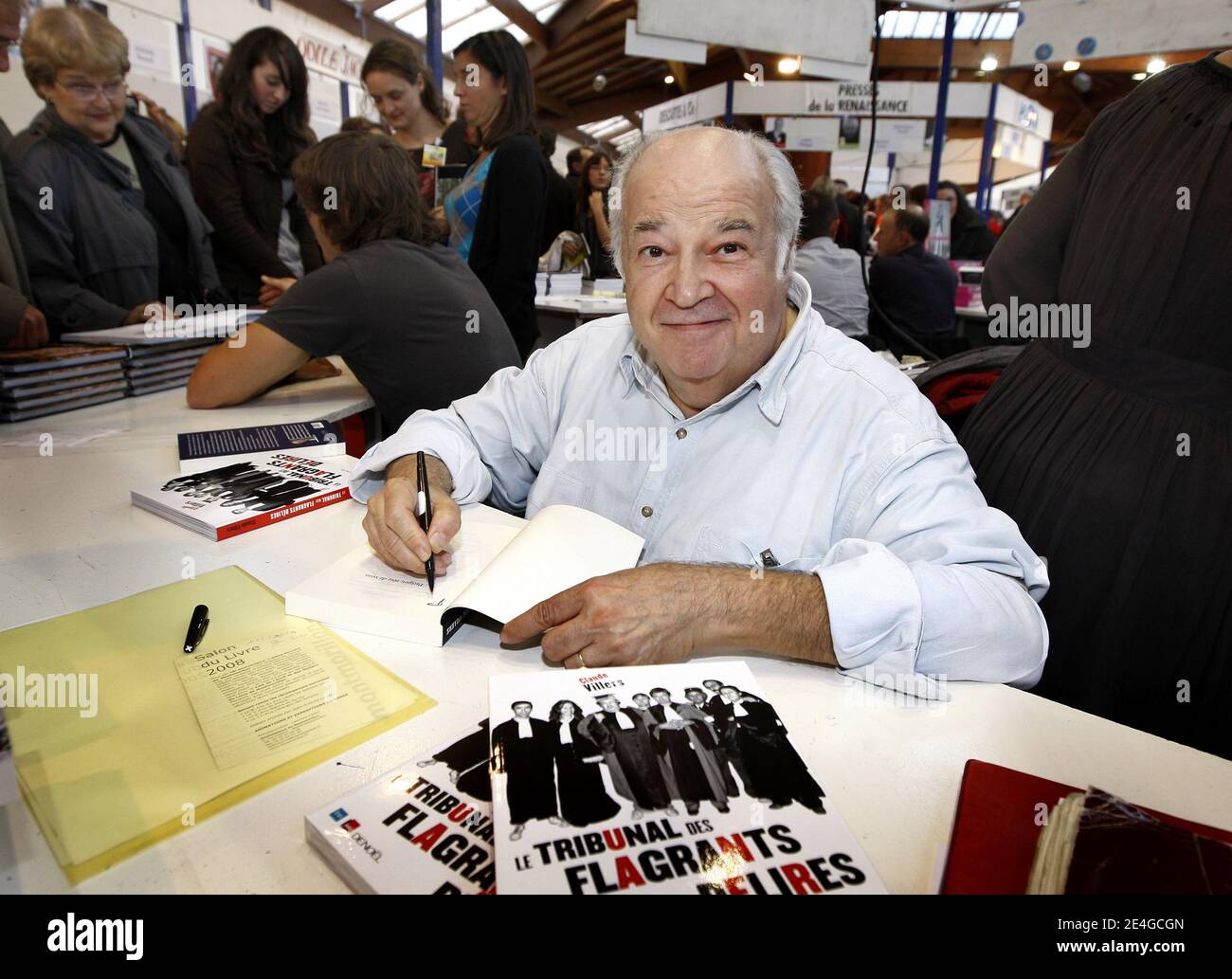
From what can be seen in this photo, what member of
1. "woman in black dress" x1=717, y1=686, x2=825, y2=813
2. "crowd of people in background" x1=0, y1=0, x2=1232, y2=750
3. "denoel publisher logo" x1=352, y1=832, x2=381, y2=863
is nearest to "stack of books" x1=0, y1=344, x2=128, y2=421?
"crowd of people in background" x1=0, y1=0, x2=1232, y2=750

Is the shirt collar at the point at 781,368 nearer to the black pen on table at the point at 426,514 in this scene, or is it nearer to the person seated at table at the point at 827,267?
the black pen on table at the point at 426,514

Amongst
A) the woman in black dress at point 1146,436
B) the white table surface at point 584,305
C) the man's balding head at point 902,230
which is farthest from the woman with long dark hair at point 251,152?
the man's balding head at point 902,230

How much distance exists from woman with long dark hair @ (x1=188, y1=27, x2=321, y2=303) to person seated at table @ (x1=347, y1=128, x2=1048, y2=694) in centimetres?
201

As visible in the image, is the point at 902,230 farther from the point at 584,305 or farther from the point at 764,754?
the point at 764,754

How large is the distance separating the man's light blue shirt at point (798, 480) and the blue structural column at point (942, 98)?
20.8ft

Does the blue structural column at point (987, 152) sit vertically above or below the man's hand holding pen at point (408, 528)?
above

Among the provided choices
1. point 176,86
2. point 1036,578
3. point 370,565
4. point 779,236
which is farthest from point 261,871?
point 176,86

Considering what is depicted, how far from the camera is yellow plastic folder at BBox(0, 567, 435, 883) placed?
65 cm

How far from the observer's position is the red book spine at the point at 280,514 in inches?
50.0

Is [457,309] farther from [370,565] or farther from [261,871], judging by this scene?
[261,871]

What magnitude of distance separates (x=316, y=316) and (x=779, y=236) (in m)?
1.34

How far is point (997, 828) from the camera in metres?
0.64

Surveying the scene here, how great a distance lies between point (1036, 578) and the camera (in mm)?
1029
